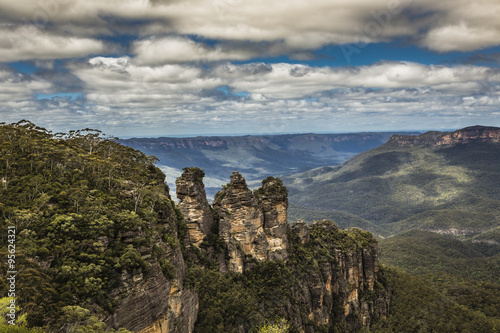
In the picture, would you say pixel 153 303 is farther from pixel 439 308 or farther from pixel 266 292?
pixel 439 308

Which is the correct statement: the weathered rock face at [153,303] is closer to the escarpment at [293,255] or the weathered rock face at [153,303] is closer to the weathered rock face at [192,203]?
the escarpment at [293,255]

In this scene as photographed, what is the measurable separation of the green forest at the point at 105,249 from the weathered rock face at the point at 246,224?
2.26 meters

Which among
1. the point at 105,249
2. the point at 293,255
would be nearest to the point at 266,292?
the point at 293,255

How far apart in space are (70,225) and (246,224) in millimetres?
33283

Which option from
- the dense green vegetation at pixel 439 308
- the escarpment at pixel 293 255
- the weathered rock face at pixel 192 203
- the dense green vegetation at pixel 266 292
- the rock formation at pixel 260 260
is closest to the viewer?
the rock formation at pixel 260 260

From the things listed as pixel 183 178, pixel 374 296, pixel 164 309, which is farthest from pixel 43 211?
pixel 374 296

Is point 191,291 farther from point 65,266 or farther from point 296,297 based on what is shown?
point 296,297

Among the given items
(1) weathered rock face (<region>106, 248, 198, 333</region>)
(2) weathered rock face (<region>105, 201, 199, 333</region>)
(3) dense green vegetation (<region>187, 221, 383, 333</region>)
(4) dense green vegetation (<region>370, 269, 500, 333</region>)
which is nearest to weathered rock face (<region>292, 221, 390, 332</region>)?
(3) dense green vegetation (<region>187, 221, 383, 333</region>)

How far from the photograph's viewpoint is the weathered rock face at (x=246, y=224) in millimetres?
58031

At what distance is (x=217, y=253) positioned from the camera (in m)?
56.1

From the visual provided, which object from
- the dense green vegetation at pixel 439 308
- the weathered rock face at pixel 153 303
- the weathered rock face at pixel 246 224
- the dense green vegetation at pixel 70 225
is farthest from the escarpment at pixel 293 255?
the dense green vegetation at pixel 70 225

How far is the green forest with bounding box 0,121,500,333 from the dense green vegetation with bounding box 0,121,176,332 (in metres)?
0.09

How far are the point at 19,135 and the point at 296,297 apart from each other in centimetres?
5221

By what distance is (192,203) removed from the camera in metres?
54.6
